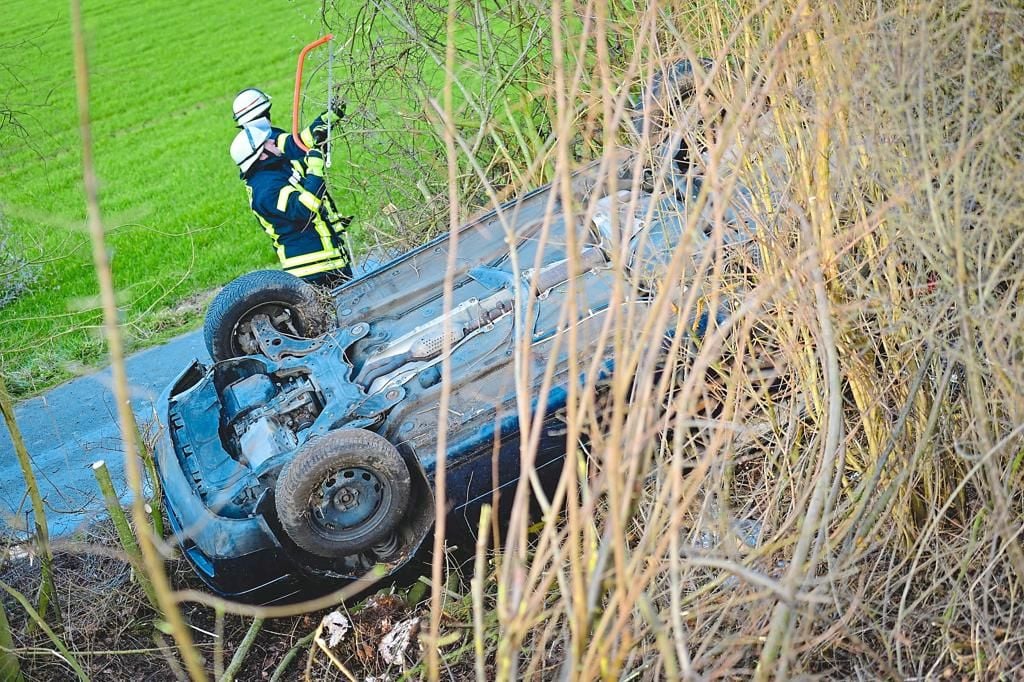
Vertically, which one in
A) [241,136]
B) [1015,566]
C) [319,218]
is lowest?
[1015,566]

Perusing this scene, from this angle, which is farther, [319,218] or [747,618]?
[319,218]

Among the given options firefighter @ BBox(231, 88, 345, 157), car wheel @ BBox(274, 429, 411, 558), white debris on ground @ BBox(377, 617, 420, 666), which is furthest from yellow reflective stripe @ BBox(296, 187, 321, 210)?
white debris on ground @ BBox(377, 617, 420, 666)

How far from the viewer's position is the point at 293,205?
22.1 ft

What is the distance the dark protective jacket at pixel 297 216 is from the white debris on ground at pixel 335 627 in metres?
3.32

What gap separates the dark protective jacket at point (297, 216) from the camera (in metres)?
6.73

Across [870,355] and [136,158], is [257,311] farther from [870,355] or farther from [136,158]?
[136,158]

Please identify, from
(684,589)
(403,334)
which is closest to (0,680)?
(403,334)

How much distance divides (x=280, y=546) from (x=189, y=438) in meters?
0.87

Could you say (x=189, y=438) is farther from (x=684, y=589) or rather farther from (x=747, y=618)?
(x=747, y=618)

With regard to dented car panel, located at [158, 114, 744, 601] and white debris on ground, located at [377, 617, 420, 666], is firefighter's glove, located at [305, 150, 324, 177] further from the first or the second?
white debris on ground, located at [377, 617, 420, 666]

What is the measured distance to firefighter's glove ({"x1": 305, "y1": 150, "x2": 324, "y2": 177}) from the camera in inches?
264

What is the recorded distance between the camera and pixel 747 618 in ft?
8.85

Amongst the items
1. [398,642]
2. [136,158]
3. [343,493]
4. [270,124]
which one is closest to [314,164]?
[270,124]

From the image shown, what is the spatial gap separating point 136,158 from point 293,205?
941 centimetres
